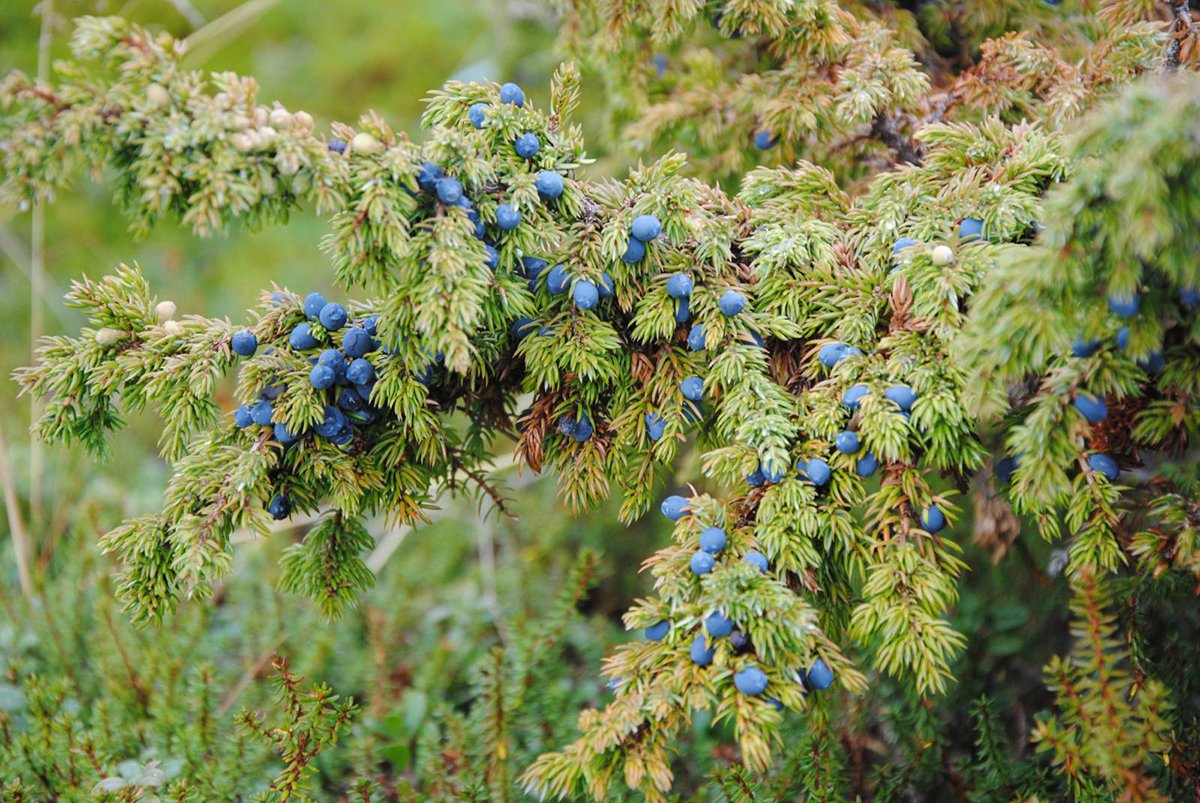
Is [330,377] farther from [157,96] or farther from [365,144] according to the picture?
[157,96]

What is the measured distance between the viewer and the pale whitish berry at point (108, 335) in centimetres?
129

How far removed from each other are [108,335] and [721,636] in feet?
3.53

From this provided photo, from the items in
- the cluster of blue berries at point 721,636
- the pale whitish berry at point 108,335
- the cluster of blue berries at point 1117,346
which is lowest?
the cluster of blue berries at point 721,636

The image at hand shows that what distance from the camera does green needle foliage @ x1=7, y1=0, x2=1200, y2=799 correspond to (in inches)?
44.4

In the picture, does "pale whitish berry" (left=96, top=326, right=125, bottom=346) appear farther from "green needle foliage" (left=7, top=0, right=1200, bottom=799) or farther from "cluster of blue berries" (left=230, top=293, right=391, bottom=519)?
"cluster of blue berries" (left=230, top=293, right=391, bottom=519)

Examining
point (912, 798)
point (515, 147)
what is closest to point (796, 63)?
point (515, 147)

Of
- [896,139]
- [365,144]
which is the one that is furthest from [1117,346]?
[365,144]

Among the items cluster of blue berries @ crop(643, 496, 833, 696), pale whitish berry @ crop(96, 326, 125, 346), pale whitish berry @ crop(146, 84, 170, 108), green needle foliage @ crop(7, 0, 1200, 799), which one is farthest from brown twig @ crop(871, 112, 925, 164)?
pale whitish berry @ crop(96, 326, 125, 346)

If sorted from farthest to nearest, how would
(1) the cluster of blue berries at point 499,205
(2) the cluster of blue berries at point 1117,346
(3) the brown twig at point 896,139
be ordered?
(3) the brown twig at point 896,139 < (1) the cluster of blue berries at point 499,205 < (2) the cluster of blue berries at point 1117,346

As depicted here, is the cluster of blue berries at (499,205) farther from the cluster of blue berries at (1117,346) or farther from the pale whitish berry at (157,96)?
the cluster of blue berries at (1117,346)

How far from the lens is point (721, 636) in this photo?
1.18 meters

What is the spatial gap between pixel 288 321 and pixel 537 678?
120cm

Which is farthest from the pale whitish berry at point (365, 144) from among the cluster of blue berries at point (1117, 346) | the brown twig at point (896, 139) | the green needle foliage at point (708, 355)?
the brown twig at point (896, 139)

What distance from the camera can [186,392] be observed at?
1290 millimetres
